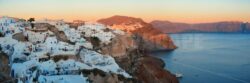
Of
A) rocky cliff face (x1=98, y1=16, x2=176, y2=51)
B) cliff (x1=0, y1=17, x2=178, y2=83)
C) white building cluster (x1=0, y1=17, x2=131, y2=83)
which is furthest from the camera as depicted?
rocky cliff face (x1=98, y1=16, x2=176, y2=51)

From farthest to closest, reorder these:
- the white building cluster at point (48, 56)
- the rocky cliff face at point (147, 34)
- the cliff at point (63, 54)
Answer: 1. the rocky cliff face at point (147, 34)
2. the cliff at point (63, 54)
3. the white building cluster at point (48, 56)

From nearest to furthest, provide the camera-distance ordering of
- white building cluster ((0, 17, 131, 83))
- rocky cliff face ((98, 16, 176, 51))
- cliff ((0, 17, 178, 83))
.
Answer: white building cluster ((0, 17, 131, 83)) → cliff ((0, 17, 178, 83)) → rocky cliff face ((98, 16, 176, 51))

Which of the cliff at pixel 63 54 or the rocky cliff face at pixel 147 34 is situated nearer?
the cliff at pixel 63 54

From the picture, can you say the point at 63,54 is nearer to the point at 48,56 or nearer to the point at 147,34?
the point at 48,56

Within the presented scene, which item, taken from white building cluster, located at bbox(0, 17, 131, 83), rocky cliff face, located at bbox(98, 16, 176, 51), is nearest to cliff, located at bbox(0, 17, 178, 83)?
white building cluster, located at bbox(0, 17, 131, 83)

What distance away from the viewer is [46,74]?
23.9 metres

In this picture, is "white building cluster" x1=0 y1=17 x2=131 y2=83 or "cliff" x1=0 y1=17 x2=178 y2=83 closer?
"white building cluster" x1=0 y1=17 x2=131 y2=83

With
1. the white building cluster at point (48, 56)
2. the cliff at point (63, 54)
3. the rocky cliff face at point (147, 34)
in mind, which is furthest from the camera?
the rocky cliff face at point (147, 34)

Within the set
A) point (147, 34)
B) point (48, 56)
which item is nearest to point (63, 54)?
point (48, 56)

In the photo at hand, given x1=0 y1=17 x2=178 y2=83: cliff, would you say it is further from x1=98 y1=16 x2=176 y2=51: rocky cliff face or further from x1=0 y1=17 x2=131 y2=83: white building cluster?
x1=98 y1=16 x2=176 y2=51: rocky cliff face

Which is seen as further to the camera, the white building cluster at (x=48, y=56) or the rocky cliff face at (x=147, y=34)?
the rocky cliff face at (x=147, y=34)

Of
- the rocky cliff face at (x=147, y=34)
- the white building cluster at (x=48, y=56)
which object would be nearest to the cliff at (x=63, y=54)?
the white building cluster at (x=48, y=56)

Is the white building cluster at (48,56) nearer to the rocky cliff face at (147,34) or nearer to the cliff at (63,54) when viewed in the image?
the cliff at (63,54)

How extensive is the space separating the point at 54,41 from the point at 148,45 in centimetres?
8884
